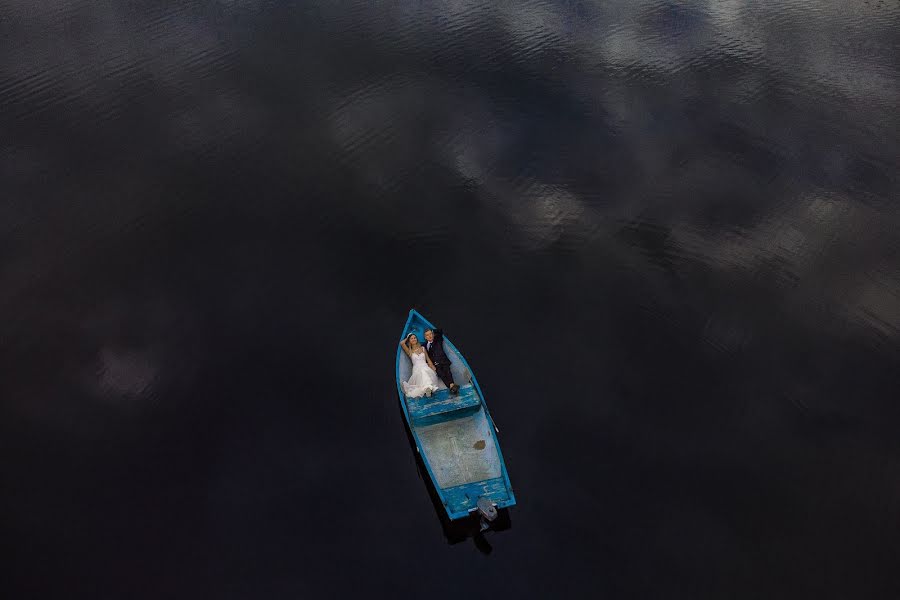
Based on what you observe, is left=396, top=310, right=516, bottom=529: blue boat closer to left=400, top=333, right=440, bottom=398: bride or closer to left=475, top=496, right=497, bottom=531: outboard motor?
left=475, top=496, right=497, bottom=531: outboard motor

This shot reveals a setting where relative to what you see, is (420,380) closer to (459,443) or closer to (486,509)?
(459,443)

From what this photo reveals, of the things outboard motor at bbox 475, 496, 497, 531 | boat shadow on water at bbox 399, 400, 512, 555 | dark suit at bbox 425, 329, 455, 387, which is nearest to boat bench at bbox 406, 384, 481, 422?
dark suit at bbox 425, 329, 455, 387

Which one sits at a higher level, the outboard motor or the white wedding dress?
the white wedding dress

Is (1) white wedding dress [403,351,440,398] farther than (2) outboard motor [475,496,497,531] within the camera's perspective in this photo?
Yes

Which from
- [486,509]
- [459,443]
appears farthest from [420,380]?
[486,509]

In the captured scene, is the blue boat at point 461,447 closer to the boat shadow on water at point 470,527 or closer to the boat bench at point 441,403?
the boat bench at point 441,403

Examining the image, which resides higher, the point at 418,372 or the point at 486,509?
the point at 418,372

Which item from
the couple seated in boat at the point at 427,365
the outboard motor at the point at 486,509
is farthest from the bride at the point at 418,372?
the outboard motor at the point at 486,509
